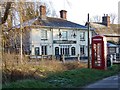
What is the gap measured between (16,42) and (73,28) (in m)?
37.8

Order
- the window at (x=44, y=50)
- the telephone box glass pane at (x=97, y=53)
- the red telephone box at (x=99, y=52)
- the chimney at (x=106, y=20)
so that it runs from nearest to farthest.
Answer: the red telephone box at (x=99, y=52) → the telephone box glass pane at (x=97, y=53) → the window at (x=44, y=50) → the chimney at (x=106, y=20)

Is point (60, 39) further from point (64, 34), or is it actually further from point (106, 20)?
point (106, 20)

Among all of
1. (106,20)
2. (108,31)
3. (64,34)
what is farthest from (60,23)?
(106,20)

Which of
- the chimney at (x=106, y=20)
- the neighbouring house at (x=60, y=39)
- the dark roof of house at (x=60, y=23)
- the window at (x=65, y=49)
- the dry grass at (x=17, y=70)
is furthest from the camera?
the chimney at (x=106, y=20)

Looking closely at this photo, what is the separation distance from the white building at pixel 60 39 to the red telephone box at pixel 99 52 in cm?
2517

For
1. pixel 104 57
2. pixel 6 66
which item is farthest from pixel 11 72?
pixel 104 57

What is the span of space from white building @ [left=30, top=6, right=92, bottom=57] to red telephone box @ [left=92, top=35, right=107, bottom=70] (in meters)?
25.2

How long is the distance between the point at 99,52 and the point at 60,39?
2964 cm

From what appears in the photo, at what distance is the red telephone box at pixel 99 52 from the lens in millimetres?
24031

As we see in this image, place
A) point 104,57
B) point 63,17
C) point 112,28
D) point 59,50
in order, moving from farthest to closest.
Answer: point 112,28 → point 63,17 → point 59,50 → point 104,57

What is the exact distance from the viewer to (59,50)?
2115 inches

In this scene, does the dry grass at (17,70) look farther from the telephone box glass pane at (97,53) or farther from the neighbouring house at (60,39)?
the neighbouring house at (60,39)

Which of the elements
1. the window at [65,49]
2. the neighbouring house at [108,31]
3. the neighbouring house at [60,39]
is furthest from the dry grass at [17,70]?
the neighbouring house at [108,31]

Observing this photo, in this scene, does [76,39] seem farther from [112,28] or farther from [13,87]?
[13,87]
